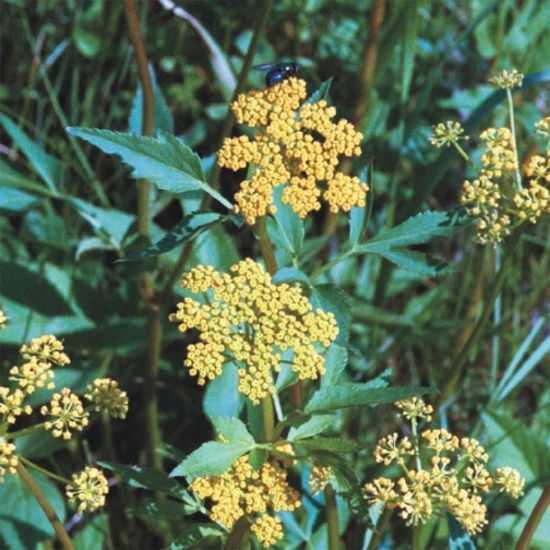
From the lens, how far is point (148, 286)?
2771mm

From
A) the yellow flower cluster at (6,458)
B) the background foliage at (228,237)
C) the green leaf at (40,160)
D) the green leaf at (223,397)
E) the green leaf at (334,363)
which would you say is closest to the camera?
the yellow flower cluster at (6,458)

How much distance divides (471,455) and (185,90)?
2.46m

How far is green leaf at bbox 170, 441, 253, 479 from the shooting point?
167 cm

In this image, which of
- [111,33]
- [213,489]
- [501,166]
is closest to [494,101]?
[501,166]

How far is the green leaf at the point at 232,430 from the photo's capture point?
1768 millimetres

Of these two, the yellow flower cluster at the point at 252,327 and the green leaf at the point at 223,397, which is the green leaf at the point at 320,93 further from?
the green leaf at the point at 223,397

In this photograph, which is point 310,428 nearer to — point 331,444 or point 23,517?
point 331,444

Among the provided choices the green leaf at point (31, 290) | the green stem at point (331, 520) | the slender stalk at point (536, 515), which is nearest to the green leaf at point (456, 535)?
the slender stalk at point (536, 515)

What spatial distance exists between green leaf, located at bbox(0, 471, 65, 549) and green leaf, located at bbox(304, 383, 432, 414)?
116cm

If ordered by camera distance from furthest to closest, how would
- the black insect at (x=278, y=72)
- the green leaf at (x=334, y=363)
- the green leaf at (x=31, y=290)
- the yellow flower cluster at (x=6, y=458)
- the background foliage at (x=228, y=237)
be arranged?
1. the green leaf at (x=31, y=290)
2. the background foliage at (x=228, y=237)
3. the green leaf at (x=334, y=363)
4. the black insect at (x=278, y=72)
5. the yellow flower cluster at (x=6, y=458)

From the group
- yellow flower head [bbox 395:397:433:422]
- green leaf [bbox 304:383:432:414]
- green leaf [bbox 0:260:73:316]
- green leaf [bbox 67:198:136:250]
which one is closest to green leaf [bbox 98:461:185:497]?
green leaf [bbox 304:383:432:414]

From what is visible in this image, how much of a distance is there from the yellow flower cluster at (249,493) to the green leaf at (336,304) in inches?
11.5

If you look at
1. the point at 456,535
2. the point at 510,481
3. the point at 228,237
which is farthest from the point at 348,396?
the point at 228,237

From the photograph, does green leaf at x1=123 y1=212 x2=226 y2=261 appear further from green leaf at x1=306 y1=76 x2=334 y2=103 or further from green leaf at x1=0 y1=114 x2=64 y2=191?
green leaf at x1=0 y1=114 x2=64 y2=191
